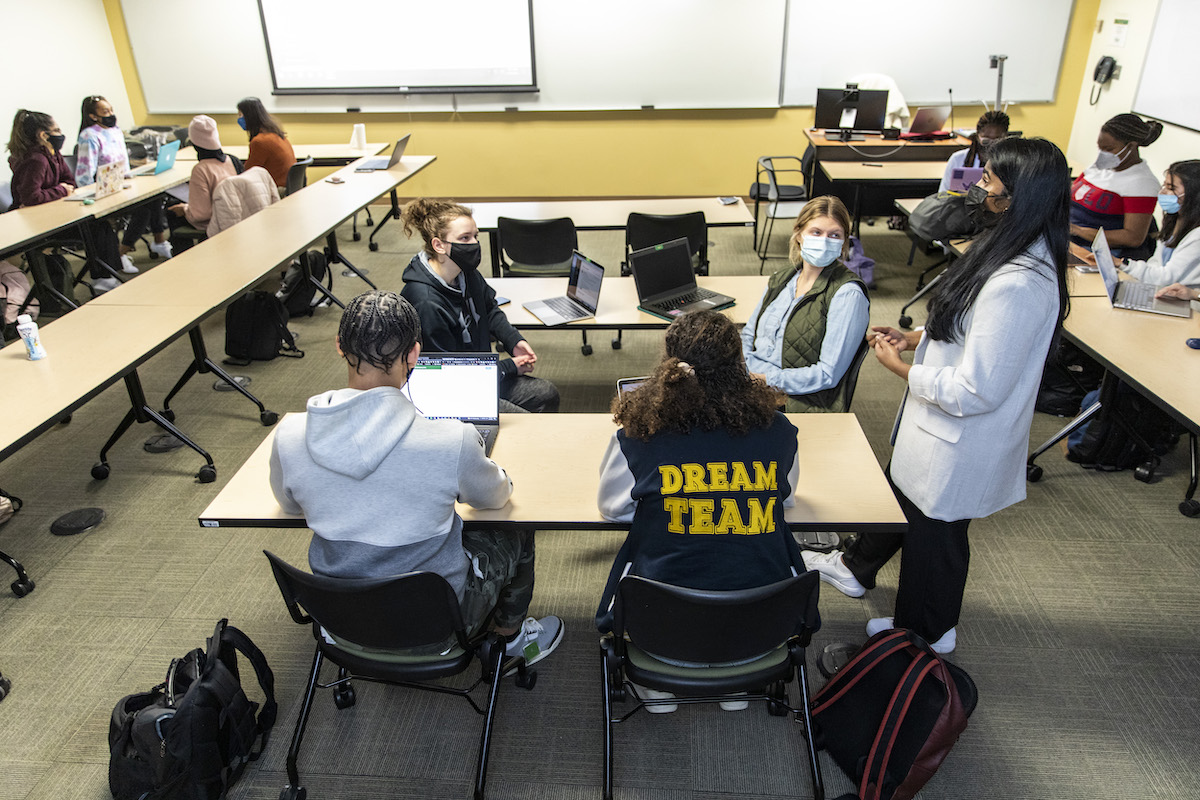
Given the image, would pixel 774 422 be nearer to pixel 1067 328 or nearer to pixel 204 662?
pixel 204 662

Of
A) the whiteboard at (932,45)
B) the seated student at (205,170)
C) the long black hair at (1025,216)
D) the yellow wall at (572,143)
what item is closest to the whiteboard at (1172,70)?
the whiteboard at (932,45)

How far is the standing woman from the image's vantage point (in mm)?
1718

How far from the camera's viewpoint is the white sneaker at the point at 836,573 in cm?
260

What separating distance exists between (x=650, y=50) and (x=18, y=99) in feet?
17.5

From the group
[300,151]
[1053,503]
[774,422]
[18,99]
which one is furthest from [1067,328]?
[18,99]

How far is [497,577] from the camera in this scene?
79.9 inches

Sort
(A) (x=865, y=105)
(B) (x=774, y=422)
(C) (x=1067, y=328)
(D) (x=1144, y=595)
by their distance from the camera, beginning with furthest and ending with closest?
(A) (x=865, y=105)
(C) (x=1067, y=328)
(D) (x=1144, y=595)
(B) (x=774, y=422)

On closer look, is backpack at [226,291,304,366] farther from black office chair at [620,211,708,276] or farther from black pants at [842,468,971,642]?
black pants at [842,468,971,642]

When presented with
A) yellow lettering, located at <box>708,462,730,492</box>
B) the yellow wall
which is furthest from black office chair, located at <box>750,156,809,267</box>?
yellow lettering, located at <box>708,462,730,492</box>

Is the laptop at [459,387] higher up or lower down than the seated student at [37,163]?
lower down

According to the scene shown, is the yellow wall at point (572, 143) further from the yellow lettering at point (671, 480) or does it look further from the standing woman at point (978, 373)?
the yellow lettering at point (671, 480)

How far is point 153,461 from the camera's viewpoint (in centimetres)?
346

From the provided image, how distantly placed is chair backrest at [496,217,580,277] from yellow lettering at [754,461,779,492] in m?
2.73

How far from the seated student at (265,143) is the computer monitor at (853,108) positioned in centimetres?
412
